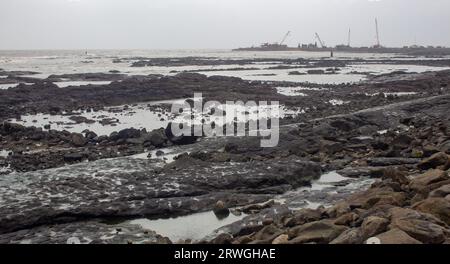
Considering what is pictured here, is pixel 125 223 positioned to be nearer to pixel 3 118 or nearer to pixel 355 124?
pixel 355 124

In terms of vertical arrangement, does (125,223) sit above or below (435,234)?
below

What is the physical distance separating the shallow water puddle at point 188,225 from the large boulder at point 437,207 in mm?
3771

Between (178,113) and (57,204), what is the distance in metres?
15.9

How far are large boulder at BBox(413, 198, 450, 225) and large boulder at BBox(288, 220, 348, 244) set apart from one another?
120 centimetres

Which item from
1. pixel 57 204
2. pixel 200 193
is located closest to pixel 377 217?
pixel 200 193

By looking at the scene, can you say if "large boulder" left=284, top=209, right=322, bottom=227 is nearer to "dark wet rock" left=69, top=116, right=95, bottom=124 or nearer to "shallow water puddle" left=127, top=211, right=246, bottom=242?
"shallow water puddle" left=127, top=211, right=246, bottom=242

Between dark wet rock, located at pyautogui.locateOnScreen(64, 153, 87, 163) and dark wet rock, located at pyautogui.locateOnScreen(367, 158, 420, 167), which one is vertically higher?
dark wet rock, located at pyautogui.locateOnScreen(367, 158, 420, 167)

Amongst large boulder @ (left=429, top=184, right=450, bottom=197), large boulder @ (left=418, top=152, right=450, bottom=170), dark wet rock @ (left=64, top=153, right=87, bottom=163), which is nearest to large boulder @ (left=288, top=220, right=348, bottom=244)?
large boulder @ (left=429, top=184, right=450, bottom=197)

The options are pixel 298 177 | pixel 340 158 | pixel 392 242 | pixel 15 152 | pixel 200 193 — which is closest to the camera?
pixel 392 242

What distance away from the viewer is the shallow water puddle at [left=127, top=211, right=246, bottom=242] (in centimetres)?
883

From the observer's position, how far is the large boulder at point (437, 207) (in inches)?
251

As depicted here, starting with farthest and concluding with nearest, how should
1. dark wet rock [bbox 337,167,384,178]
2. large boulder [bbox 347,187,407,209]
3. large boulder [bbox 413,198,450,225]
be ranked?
dark wet rock [bbox 337,167,384,178] → large boulder [bbox 347,187,407,209] → large boulder [bbox 413,198,450,225]

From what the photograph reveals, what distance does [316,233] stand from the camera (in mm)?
6734

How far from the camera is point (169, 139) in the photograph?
55.7 feet
